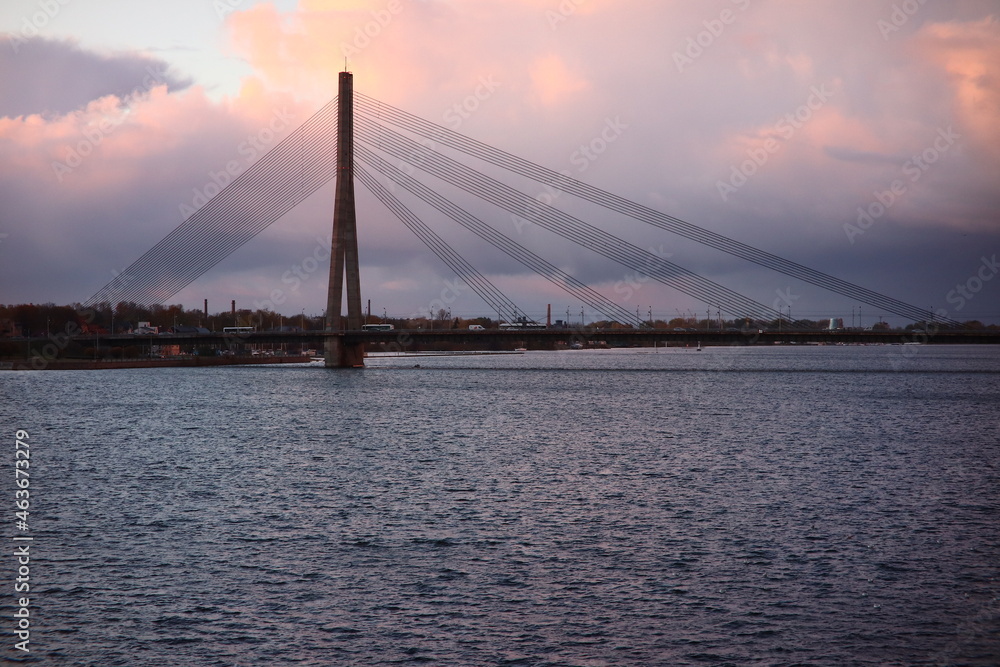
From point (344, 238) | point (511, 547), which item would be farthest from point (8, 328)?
point (511, 547)

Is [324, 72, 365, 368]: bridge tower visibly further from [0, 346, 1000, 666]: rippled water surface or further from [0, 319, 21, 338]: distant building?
[0, 319, 21, 338]: distant building

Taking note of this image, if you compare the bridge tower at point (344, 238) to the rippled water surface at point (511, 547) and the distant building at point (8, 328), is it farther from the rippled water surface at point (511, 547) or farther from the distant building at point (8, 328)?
the distant building at point (8, 328)

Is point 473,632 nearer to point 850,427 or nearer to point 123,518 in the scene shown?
point 123,518

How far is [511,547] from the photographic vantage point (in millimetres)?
18734

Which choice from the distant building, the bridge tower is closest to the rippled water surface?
the bridge tower

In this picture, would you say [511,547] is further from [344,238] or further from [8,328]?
[8,328]

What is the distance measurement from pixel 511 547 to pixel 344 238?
73301 millimetres

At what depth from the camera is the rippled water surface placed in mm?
13523

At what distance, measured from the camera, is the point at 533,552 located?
18.3 metres

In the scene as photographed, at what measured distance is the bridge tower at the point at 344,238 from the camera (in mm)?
88188

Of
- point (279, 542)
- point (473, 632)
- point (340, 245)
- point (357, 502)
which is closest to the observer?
point (473, 632)

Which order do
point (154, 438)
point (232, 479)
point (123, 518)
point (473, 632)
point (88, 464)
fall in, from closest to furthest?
point (473, 632), point (123, 518), point (232, 479), point (88, 464), point (154, 438)

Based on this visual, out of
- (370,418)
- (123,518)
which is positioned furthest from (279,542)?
(370,418)

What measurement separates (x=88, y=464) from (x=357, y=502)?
13.0 meters
